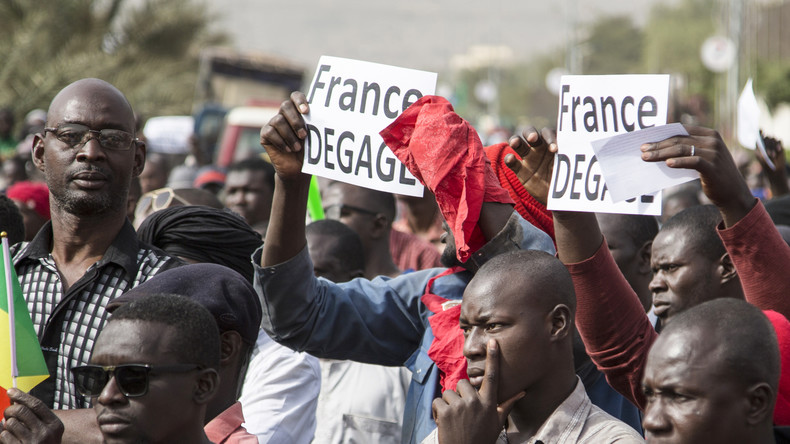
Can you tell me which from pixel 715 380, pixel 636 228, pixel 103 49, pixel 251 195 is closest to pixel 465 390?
pixel 715 380

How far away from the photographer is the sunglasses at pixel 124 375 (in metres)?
2.95

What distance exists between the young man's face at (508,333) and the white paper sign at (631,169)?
0.41 m

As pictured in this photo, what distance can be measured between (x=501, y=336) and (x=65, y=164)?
1.70 m

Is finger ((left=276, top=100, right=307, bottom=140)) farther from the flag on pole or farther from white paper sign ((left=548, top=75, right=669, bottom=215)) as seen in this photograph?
the flag on pole

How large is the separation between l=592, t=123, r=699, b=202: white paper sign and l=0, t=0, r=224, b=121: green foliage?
16.3m

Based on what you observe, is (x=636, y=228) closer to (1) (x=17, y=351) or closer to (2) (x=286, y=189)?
(2) (x=286, y=189)

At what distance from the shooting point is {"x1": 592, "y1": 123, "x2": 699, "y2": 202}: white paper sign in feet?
10.7

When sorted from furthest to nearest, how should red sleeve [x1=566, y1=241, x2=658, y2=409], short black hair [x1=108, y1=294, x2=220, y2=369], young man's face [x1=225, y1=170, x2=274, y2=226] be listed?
1. young man's face [x1=225, y1=170, x2=274, y2=226]
2. red sleeve [x1=566, y1=241, x2=658, y2=409]
3. short black hair [x1=108, y1=294, x2=220, y2=369]

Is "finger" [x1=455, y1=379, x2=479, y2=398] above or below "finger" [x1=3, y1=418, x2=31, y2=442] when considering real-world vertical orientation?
above

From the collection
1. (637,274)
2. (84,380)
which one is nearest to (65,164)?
(84,380)

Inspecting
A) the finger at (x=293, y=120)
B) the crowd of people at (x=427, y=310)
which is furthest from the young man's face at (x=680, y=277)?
the finger at (x=293, y=120)

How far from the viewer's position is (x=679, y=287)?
14.1 ft

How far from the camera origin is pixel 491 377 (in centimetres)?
315

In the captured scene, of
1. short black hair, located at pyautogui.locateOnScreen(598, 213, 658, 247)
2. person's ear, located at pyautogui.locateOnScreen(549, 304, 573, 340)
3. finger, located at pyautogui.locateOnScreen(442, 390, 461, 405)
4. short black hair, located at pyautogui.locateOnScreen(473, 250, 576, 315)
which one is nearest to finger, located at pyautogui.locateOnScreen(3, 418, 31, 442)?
finger, located at pyautogui.locateOnScreen(442, 390, 461, 405)
